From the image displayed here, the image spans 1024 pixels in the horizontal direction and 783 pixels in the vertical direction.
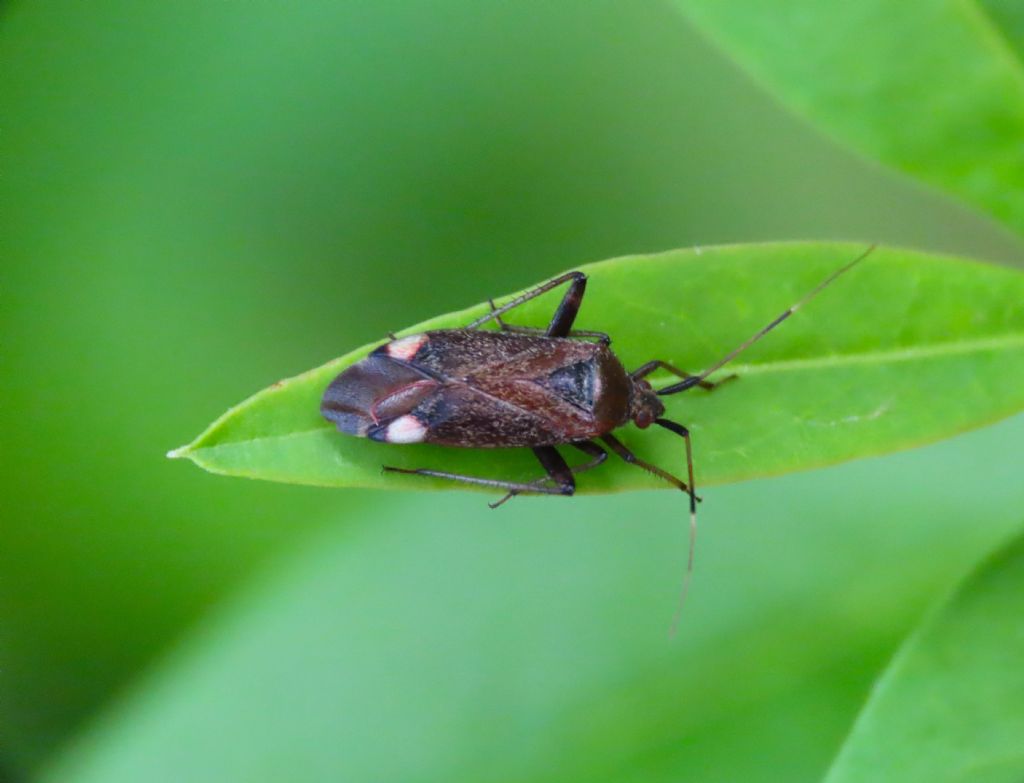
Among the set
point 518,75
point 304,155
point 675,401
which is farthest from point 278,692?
point 518,75

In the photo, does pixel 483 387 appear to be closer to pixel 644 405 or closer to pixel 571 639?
pixel 644 405

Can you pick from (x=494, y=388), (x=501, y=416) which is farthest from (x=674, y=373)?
(x=494, y=388)

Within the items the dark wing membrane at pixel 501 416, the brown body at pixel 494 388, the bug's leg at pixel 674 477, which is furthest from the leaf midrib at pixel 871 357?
the dark wing membrane at pixel 501 416

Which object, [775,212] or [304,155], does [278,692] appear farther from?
[775,212]

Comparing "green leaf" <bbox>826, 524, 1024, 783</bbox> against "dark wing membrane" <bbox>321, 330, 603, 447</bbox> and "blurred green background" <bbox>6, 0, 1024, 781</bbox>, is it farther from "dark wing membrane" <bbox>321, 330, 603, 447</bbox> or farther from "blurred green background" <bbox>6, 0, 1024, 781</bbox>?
"dark wing membrane" <bbox>321, 330, 603, 447</bbox>

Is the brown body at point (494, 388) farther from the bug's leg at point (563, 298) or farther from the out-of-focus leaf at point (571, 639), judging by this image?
the out-of-focus leaf at point (571, 639)

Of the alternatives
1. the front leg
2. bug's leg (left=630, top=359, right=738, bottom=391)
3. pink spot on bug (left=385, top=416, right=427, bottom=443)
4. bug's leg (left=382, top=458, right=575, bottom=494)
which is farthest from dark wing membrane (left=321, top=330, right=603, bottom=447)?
bug's leg (left=630, top=359, right=738, bottom=391)
